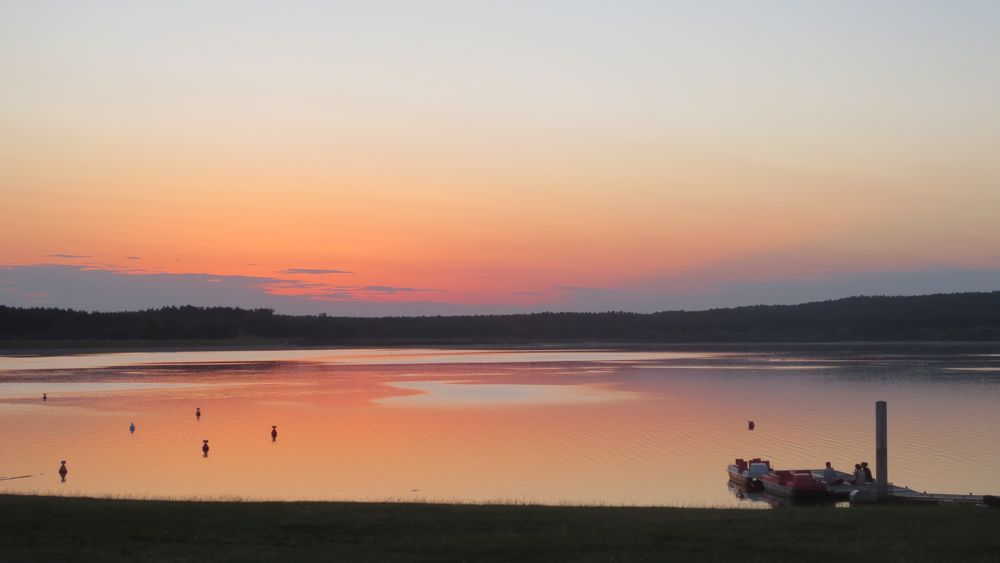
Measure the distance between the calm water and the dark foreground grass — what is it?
9.32 metres

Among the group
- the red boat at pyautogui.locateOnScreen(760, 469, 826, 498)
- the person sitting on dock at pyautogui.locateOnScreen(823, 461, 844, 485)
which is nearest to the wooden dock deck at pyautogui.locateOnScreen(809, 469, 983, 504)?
the person sitting on dock at pyautogui.locateOnScreen(823, 461, 844, 485)

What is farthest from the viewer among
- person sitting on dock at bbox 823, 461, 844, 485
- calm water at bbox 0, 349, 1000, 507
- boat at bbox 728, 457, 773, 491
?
calm water at bbox 0, 349, 1000, 507

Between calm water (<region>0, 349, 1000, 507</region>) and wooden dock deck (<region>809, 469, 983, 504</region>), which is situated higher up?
wooden dock deck (<region>809, 469, 983, 504</region>)

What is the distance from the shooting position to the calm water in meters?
30.6

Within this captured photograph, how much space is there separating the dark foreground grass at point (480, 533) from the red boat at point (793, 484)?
8.40 m

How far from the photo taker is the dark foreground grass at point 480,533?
1369 cm

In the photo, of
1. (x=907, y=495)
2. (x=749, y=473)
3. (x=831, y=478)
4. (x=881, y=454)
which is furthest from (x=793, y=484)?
(x=881, y=454)

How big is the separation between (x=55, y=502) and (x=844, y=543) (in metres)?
15.7

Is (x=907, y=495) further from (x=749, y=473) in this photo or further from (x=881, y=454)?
(x=749, y=473)

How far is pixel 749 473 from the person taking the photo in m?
30.3

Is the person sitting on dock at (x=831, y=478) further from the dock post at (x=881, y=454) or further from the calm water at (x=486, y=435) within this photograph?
the dock post at (x=881, y=454)

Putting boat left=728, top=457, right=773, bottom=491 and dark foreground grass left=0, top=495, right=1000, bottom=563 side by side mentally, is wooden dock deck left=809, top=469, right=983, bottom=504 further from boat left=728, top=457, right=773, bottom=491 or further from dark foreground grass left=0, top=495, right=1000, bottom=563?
dark foreground grass left=0, top=495, right=1000, bottom=563

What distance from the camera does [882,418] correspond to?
910 inches

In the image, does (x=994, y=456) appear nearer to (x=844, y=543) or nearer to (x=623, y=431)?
(x=623, y=431)
